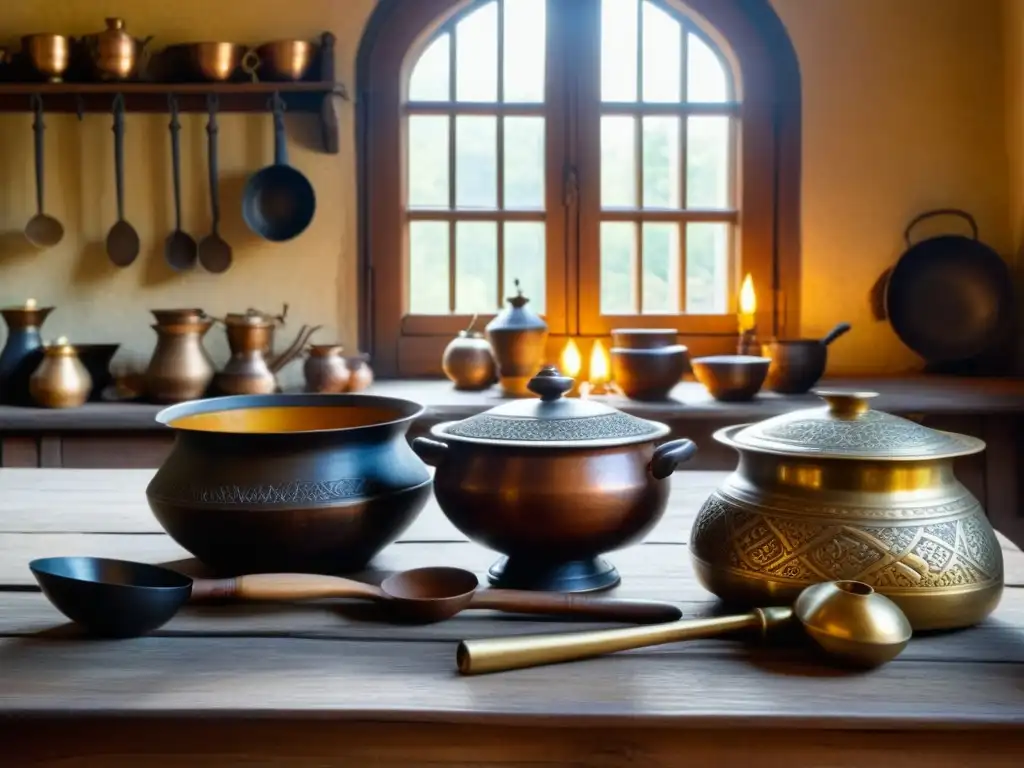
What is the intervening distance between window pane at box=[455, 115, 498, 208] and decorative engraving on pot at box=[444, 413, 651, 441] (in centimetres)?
219

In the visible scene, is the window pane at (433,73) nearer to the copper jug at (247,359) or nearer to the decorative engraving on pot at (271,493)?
the copper jug at (247,359)

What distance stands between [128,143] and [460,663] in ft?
8.85

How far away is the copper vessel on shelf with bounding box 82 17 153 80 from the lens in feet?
9.46

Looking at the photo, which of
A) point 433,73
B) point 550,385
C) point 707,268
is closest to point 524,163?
point 433,73

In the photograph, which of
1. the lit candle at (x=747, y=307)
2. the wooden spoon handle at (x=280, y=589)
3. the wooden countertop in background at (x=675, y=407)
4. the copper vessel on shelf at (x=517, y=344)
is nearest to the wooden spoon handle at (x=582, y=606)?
the wooden spoon handle at (x=280, y=589)

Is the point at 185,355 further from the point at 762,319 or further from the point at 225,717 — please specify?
the point at 225,717

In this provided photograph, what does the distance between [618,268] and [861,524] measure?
235 cm

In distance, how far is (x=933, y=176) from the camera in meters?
3.10

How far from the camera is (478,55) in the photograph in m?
3.12

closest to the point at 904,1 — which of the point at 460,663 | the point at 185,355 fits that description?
the point at 185,355

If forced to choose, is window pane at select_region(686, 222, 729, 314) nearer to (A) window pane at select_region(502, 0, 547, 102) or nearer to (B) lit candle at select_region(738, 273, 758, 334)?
(B) lit candle at select_region(738, 273, 758, 334)

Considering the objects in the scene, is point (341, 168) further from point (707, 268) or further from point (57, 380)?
point (707, 268)

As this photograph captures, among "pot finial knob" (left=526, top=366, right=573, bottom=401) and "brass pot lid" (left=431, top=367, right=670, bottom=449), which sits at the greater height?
"pot finial knob" (left=526, top=366, right=573, bottom=401)

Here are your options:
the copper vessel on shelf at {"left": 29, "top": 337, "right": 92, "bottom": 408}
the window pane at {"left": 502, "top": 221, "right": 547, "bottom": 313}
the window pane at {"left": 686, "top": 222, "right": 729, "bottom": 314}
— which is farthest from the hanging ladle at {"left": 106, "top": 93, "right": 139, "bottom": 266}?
the window pane at {"left": 686, "top": 222, "right": 729, "bottom": 314}
